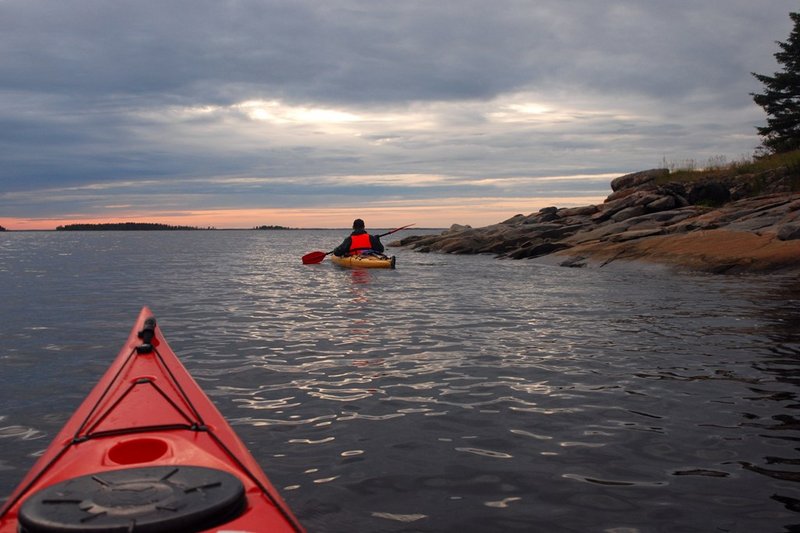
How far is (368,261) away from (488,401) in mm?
17555

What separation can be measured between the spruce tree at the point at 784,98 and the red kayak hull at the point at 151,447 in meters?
38.7

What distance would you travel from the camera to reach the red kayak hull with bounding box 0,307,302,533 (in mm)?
2723

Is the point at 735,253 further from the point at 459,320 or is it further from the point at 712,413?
the point at 712,413

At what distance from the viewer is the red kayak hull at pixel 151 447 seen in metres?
2.72

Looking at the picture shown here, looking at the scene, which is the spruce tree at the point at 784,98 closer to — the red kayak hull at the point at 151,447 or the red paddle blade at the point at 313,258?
the red paddle blade at the point at 313,258

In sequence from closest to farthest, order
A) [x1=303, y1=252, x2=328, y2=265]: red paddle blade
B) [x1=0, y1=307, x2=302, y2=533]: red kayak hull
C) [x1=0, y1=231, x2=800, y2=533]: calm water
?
[x1=0, y1=307, x2=302, y2=533]: red kayak hull → [x1=0, y1=231, x2=800, y2=533]: calm water → [x1=303, y1=252, x2=328, y2=265]: red paddle blade

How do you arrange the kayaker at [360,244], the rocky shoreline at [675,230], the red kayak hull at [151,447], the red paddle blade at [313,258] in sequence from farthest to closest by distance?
1. the red paddle blade at [313,258]
2. the kayaker at [360,244]
3. the rocky shoreline at [675,230]
4. the red kayak hull at [151,447]

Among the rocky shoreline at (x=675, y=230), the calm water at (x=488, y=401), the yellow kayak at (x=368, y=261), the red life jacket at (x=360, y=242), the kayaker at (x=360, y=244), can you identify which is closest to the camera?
the calm water at (x=488, y=401)

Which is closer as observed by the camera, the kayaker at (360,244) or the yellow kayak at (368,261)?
the yellow kayak at (368,261)

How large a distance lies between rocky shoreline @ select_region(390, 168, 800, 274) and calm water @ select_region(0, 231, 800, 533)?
12.9 ft

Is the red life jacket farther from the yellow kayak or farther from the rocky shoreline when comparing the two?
the rocky shoreline

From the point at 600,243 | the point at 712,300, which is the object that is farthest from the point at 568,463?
the point at 600,243

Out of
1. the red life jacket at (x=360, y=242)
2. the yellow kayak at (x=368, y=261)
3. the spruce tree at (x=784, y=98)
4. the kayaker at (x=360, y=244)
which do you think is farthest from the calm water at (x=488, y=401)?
the spruce tree at (x=784, y=98)

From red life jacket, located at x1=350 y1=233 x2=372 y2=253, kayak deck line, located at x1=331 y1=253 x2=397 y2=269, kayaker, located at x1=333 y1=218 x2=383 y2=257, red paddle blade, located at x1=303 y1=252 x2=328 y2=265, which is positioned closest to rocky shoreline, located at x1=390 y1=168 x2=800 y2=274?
kayak deck line, located at x1=331 y1=253 x2=397 y2=269
